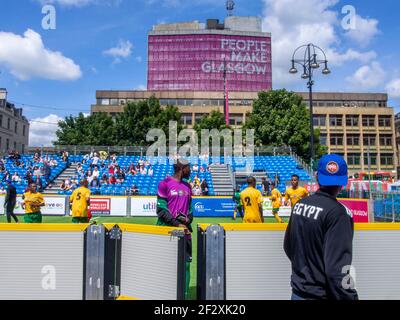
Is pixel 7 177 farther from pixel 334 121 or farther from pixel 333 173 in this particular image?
pixel 334 121

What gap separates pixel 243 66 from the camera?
9794cm

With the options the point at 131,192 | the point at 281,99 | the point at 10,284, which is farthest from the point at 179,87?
the point at 10,284

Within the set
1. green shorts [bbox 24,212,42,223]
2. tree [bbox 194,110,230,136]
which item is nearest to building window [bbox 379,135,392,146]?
tree [bbox 194,110,230,136]

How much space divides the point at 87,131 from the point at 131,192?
29262 millimetres

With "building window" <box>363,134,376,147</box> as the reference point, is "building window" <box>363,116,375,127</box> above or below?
above

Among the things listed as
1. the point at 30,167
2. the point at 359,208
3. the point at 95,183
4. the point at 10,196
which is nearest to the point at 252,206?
the point at 359,208

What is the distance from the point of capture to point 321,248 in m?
2.59

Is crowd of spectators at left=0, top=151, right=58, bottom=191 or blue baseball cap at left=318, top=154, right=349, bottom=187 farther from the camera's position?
crowd of spectators at left=0, top=151, right=58, bottom=191

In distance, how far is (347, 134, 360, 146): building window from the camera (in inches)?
3061

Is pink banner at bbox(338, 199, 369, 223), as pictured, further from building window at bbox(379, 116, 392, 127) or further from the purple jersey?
building window at bbox(379, 116, 392, 127)

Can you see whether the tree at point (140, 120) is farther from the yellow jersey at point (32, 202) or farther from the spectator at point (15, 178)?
the yellow jersey at point (32, 202)

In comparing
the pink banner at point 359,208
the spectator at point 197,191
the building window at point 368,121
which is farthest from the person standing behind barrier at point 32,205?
the building window at point 368,121

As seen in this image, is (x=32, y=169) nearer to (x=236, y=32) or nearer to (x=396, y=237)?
(x=396, y=237)

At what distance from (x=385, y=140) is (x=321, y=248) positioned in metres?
85.0
